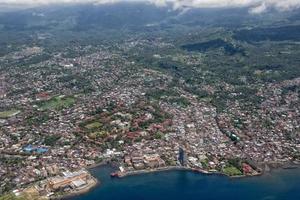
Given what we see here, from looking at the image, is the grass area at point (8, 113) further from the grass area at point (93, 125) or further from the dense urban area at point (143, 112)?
the grass area at point (93, 125)

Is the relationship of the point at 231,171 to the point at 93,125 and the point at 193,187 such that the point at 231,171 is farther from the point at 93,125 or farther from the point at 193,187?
the point at 93,125

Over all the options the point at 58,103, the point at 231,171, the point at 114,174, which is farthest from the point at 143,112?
the point at 231,171

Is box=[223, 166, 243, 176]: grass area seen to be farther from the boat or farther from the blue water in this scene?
the boat

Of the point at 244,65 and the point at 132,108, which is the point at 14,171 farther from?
the point at 244,65

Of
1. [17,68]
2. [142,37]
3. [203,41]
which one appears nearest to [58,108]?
[17,68]

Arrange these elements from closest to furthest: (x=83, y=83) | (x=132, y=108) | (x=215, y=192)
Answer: (x=215, y=192), (x=132, y=108), (x=83, y=83)
